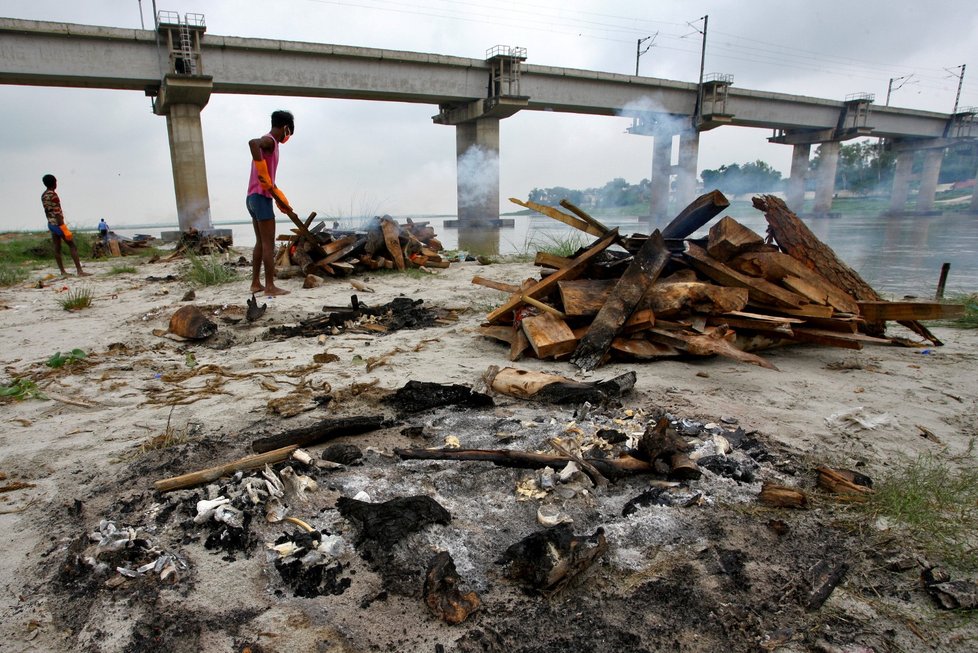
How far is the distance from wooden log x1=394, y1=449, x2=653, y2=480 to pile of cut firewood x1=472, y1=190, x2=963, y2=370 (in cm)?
152

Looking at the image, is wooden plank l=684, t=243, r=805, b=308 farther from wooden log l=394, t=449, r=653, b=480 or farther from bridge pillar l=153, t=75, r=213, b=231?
bridge pillar l=153, t=75, r=213, b=231

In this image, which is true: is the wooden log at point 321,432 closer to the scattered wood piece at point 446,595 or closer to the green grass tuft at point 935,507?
the scattered wood piece at point 446,595

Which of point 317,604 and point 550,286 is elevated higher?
point 550,286

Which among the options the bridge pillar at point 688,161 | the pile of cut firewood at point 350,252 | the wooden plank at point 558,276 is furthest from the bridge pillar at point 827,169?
the wooden plank at point 558,276

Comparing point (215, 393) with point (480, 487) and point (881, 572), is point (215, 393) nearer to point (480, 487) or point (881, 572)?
point (480, 487)

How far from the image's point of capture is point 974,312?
5219 mm

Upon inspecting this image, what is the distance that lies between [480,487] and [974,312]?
582 cm

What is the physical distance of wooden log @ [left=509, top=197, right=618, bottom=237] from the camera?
15.9ft

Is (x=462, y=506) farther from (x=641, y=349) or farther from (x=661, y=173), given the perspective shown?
(x=661, y=173)

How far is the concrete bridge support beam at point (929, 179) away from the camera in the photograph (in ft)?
147

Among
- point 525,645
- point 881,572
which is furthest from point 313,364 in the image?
point 881,572

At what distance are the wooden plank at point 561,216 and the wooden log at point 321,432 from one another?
2.75 m

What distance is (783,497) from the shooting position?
2.06m

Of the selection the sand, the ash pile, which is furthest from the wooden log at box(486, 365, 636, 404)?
the ash pile
